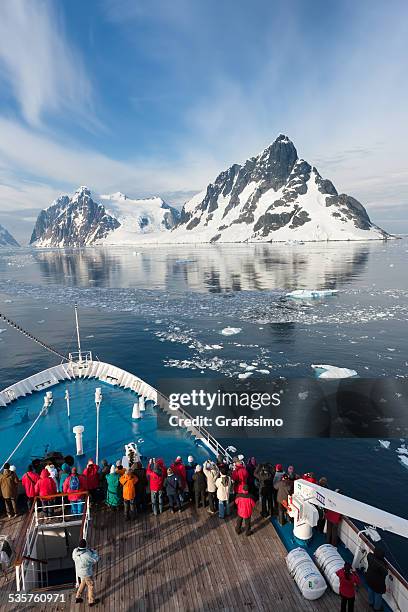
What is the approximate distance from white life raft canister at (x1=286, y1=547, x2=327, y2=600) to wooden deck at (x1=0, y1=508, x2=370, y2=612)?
0.67 feet

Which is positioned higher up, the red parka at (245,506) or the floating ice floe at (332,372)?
the red parka at (245,506)

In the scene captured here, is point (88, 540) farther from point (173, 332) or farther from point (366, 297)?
point (366, 297)

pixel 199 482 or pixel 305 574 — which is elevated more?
pixel 199 482

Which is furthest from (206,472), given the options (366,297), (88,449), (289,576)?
(366,297)

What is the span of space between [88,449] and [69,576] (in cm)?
529

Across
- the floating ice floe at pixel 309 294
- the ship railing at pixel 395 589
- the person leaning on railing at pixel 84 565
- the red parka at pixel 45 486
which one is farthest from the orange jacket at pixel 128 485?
the floating ice floe at pixel 309 294

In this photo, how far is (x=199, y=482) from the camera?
12.5 meters

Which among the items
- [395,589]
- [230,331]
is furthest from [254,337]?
[395,589]

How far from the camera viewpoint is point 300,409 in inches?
1037

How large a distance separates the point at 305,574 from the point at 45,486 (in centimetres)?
800

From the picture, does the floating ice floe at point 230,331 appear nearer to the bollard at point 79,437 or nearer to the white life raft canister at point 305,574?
the bollard at point 79,437

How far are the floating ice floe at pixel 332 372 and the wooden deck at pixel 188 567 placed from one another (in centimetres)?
2063

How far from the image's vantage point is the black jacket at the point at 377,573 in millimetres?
8867

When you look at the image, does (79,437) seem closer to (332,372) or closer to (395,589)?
(395,589)
